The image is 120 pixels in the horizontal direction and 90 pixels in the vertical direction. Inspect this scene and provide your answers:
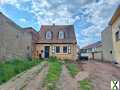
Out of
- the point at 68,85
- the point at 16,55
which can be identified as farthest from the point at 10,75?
the point at 16,55

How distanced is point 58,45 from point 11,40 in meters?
10.9

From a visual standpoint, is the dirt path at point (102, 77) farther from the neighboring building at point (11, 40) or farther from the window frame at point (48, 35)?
the window frame at point (48, 35)

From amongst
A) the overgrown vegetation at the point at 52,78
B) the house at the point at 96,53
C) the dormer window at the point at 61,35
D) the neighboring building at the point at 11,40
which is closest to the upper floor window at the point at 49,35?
the dormer window at the point at 61,35

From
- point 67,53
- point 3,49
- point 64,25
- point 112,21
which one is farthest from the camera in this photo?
point 64,25

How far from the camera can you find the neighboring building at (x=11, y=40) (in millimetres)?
14011

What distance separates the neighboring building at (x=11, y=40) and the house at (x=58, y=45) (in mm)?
5525

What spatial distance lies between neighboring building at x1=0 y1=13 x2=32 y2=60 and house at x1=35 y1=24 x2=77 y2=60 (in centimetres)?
552

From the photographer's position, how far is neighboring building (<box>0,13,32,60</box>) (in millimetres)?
14011

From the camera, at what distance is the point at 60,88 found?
25.4ft

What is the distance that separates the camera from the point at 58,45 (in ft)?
84.9

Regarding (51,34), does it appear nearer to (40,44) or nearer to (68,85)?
(40,44)

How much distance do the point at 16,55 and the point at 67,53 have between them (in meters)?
9.93

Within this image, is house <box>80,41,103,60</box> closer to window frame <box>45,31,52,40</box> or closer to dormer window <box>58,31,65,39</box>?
dormer window <box>58,31,65,39</box>

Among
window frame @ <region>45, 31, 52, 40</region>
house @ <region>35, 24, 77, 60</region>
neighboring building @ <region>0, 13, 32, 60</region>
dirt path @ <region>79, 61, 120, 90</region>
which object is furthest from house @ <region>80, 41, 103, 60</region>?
dirt path @ <region>79, 61, 120, 90</region>
